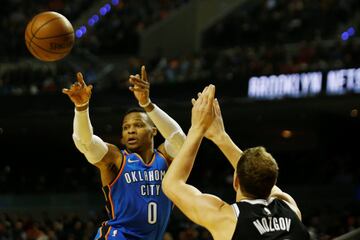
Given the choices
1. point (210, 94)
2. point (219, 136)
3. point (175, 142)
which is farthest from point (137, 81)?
point (210, 94)

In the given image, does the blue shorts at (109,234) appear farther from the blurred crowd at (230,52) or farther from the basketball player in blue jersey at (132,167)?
the blurred crowd at (230,52)

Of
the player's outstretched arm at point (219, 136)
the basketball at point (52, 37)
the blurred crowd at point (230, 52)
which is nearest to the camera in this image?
the player's outstretched arm at point (219, 136)

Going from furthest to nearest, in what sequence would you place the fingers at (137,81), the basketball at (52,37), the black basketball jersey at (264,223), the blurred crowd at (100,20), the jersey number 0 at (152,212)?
the blurred crowd at (100,20)
the basketball at (52,37)
the fingers at (137,81)
the jersey number 0 at (152,212)
the black basketball jersey at (264,223)

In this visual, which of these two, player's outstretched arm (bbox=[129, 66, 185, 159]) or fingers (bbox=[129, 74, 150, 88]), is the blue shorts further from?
fingers (bbox=[129, 74, 150, 88])

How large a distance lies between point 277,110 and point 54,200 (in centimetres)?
580

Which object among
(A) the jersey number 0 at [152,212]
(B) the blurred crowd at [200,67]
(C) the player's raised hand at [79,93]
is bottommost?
(A) the jersey number 0 at [152,212]

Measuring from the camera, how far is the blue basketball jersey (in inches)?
221

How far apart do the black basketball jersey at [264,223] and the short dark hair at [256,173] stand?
0.22 feet

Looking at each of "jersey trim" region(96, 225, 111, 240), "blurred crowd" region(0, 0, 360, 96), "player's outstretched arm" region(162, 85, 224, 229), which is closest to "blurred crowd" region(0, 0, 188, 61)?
"blurred crowd" region(0, 0, 360, 96)

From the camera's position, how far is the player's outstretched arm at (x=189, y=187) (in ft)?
12.2

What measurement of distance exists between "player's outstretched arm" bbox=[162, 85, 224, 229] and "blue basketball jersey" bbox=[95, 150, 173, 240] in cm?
187

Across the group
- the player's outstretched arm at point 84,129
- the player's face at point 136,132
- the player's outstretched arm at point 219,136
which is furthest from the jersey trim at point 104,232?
the player's outstretched arm at point 219,136

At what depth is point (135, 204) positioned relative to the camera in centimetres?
564

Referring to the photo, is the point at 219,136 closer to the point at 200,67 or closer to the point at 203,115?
the point at 203,115
